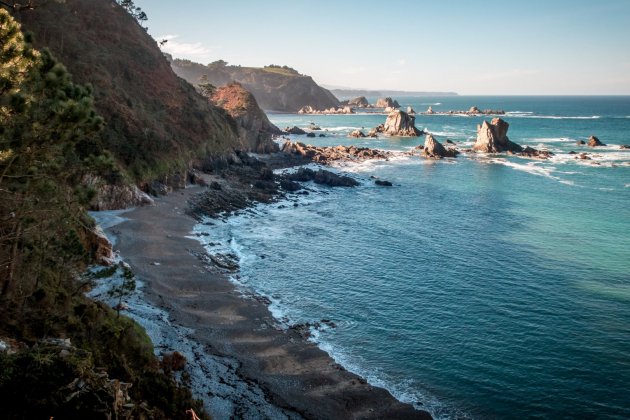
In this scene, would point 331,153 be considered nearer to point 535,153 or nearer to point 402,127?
point 535,153

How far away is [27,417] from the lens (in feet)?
34.4

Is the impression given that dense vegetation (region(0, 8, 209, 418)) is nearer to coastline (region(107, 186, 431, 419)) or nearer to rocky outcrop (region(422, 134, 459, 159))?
coastline (region(107, 186, 431, 419))

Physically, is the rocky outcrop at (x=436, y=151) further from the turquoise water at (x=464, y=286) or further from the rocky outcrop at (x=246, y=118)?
the rocky outcrop at (x=246, y=118)

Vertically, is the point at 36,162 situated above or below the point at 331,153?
above

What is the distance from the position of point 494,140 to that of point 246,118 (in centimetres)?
6029

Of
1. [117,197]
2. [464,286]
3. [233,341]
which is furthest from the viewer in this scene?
[117,197]

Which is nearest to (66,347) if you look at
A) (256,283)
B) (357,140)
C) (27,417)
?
(27,417)

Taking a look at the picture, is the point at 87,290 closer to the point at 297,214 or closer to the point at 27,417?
the point at 27,417

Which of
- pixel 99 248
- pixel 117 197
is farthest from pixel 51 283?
pixel 117 197

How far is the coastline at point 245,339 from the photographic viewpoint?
21.9 meters

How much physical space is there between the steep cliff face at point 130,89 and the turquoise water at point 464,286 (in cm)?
1424

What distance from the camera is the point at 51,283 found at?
64.8 ft

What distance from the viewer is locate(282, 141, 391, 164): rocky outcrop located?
9744 cm

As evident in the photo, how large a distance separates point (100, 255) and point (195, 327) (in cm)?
860
